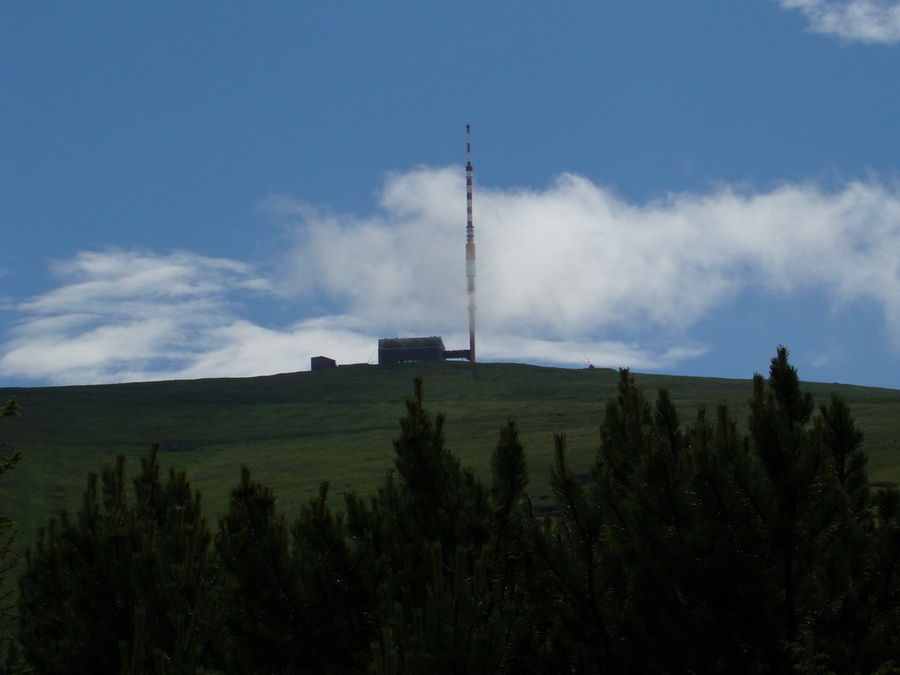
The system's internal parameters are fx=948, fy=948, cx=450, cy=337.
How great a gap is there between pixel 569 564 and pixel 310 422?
12425 cm

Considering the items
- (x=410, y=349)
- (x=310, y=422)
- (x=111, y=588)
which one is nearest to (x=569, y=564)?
(x=111, y=588)

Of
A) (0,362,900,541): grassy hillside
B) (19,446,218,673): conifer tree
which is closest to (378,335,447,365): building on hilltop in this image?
(0,362,900,541): grassy hillside

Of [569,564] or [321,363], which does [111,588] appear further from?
[321,363]

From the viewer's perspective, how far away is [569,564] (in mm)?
11922

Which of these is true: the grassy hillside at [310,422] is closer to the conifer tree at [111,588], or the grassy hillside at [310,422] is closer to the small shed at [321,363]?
the small shed at [321,363]

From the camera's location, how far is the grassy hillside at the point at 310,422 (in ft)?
306

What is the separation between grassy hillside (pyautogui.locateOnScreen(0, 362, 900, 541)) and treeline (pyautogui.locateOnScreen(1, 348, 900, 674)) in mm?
57024

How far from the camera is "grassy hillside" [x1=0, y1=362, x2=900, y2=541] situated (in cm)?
9319

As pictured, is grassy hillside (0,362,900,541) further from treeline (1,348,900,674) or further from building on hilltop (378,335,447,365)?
treeline (1,348,900,674)

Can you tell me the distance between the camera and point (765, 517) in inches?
431

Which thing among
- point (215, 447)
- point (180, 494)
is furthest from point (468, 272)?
point (180, 494)

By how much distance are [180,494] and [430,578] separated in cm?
605

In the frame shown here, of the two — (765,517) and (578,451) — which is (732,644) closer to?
(765,517)

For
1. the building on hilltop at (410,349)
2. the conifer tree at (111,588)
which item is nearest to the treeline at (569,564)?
the conifer tree at (111,588)
